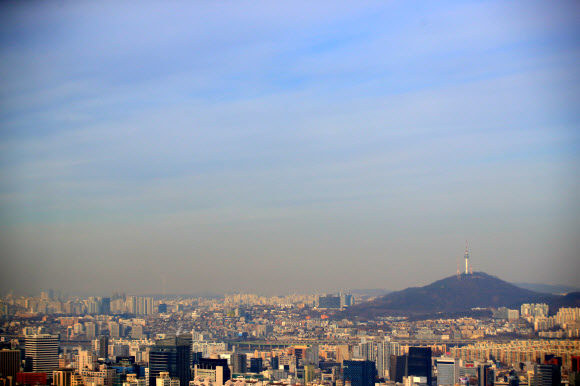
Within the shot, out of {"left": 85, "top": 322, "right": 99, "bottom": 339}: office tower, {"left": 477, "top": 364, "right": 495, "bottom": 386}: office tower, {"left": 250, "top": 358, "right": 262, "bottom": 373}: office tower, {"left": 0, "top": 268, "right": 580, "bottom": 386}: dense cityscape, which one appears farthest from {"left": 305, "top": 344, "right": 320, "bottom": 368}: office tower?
{"left": 85, "top": 322, "right": 99, "bottom": 339}: office tower

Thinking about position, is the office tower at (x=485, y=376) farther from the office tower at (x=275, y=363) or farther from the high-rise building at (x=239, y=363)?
the high-rise building at (x=239, y=363)

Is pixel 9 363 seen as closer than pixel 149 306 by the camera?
Yes

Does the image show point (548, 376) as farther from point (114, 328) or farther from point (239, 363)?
point (114, 328)

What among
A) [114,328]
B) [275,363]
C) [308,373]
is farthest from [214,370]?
[114,328]

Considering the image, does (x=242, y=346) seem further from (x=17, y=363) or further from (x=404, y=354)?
(x=17, y=363)

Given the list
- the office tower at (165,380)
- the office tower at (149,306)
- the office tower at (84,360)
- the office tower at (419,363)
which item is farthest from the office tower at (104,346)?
the office tower at (419,363)

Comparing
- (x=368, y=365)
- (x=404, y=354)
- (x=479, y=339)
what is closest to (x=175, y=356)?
(x=368, y=365)
